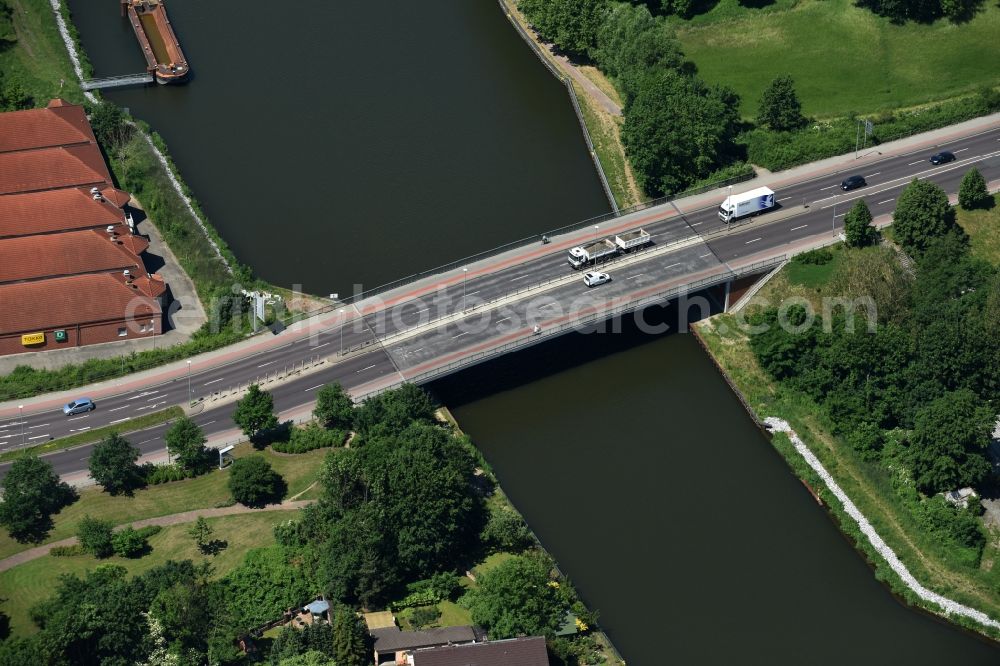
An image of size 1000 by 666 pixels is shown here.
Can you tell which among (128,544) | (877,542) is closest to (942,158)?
(877,542)

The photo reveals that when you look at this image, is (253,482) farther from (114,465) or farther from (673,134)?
(673,134)

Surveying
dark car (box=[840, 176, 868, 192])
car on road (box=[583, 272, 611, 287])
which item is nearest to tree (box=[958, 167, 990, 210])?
dark car (box=[840, 176, 868, 192])

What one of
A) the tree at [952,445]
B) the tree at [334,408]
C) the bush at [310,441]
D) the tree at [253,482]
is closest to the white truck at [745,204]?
the tree at [952,445]

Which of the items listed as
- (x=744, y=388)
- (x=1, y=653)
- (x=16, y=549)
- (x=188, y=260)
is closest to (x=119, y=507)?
(x=16, y=549)

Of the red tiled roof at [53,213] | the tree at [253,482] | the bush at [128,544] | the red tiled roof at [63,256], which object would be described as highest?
the red tiled roof at [53,213]

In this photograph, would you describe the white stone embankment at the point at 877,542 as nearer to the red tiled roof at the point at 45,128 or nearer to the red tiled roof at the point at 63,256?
the red tiled roof at the point at 63,256
